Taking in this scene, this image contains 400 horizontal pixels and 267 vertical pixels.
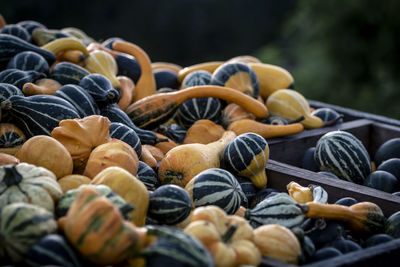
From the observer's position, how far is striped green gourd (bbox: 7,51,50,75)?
122 inches

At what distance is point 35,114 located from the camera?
2508mm

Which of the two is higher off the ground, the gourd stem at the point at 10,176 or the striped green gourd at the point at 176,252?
the gourd stem at the point at 10,176

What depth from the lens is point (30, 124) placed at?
2.51 m

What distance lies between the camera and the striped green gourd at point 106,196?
1.72m

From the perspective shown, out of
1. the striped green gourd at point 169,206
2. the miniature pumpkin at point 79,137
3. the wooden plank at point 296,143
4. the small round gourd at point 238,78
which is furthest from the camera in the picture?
the small round gourd at point 238,78

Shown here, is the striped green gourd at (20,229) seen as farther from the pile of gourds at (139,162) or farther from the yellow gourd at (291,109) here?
the yellow gourd at (291,109)

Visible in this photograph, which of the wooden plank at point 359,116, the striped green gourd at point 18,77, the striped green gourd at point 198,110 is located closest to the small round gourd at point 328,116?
the wooden plank at point 359,116

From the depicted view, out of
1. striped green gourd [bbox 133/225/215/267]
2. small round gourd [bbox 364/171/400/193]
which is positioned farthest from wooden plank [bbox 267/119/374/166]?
striped green gourd [bbox 133/225/215/267]

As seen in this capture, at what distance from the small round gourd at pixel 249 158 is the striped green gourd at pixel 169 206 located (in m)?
0.71

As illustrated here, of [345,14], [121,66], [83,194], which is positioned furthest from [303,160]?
[345,14]

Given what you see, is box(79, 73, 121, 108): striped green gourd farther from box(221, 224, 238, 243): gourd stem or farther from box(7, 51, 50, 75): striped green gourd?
box(221, 224, 238, 243): gourd stem

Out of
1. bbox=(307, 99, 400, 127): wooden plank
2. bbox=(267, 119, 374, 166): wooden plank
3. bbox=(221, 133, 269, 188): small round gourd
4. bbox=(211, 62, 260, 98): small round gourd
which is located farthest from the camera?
bbox=(307, 99, 400, 127): wooden plank

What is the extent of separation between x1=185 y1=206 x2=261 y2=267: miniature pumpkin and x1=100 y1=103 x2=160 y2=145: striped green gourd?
1.16 m

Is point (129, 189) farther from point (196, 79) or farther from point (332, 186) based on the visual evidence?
point (196, 79)
